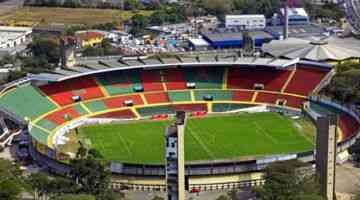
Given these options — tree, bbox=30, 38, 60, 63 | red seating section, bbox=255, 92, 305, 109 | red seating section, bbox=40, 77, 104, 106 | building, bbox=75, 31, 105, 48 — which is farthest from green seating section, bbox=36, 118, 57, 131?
building, bbox=75, 31, 105, 48

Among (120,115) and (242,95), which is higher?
(242,95)

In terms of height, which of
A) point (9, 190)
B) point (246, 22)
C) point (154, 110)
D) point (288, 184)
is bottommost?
point (154, 110)

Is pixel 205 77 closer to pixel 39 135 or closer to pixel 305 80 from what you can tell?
pixel 305 80

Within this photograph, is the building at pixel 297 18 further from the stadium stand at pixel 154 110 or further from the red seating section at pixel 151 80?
the stadium stand at pixel 154 110

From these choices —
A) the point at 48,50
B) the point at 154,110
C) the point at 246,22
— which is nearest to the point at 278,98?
the point at 154,110

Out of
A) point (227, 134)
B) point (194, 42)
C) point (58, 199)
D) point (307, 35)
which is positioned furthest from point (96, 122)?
point (307, 35)

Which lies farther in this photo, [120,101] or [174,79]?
[174,79]

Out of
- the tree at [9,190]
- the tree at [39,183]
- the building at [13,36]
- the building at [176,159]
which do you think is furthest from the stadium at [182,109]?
the building at [13,36]
